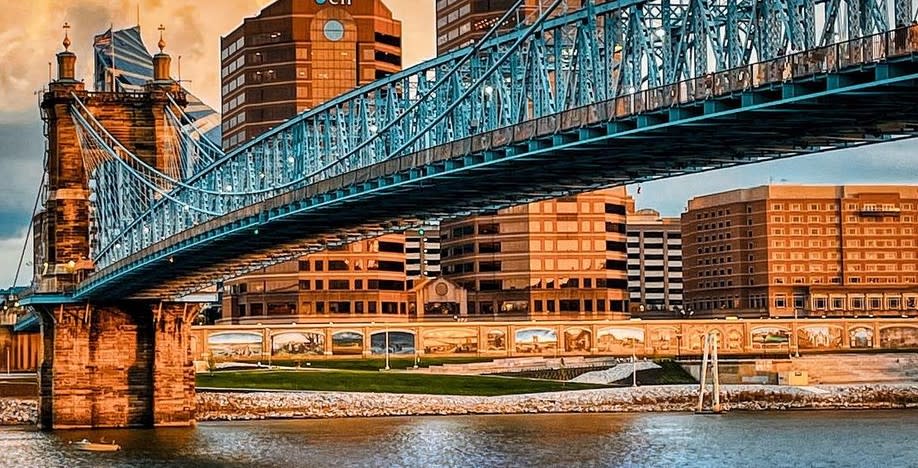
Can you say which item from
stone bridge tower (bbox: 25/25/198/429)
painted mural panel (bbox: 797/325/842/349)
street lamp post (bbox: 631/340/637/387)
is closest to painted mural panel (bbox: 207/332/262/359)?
street lamp post (bbox: 631/340/637/387)

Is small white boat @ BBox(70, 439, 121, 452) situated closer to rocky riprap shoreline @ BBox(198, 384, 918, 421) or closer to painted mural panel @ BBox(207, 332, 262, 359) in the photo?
rocky riprap shoreline @ BBox(198, 384, 918, 421)

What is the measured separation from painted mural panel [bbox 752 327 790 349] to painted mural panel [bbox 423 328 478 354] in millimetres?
23568

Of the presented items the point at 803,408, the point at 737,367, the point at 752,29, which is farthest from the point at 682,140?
the point at 737,367

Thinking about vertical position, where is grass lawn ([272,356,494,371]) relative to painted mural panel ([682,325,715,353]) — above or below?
below

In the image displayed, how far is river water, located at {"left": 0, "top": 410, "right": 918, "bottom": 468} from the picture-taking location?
90.0 meters

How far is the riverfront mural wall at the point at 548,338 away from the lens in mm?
161750

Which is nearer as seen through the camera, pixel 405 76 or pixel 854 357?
pixel 405 76

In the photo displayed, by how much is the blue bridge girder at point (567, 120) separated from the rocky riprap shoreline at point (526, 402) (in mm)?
21418

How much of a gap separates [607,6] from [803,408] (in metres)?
75.4

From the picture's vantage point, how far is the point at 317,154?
9256 centimetres

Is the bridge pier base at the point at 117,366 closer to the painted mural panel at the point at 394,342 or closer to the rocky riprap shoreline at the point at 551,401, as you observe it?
the rocky riprap shoreline at the point at 551,401

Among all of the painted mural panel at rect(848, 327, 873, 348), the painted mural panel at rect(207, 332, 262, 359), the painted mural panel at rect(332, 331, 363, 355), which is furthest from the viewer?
the painted mural panel at rect(848, 327, 873, 348)

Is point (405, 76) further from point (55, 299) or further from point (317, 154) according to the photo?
point (55, 299)

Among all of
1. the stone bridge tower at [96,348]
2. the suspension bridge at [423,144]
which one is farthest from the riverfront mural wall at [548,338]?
the stone bridge tower at [96,348]
